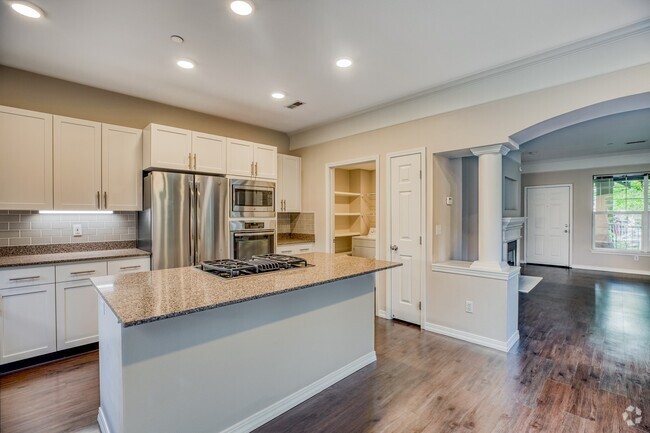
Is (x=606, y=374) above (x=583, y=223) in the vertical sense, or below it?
below

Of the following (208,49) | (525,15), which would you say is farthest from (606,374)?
(208,49)

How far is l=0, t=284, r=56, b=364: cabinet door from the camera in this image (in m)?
2.61

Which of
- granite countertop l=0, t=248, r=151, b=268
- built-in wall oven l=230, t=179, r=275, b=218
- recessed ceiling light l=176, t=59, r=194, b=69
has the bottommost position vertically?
granite countertop l=0, t=248, r=151, b=268

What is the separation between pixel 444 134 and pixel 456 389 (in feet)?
8.25

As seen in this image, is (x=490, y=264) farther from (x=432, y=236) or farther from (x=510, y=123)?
(x=510, y=123)

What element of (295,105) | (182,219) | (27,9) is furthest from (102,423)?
(295,105)

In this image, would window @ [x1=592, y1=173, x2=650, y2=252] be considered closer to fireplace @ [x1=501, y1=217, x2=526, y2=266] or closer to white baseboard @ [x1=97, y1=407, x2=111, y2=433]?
fireplace @ [x1=501, y1=217, x2=526, y2=266]

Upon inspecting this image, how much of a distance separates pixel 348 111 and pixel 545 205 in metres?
6.56

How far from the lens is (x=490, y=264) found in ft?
10.6

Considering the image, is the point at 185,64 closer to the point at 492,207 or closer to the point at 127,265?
the point at 127,265

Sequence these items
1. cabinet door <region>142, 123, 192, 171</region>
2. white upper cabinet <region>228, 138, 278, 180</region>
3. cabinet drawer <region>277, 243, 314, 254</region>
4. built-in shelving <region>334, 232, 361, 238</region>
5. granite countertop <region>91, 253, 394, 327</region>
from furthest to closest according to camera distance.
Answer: built-in shelving <region>334, 232, 361, 238</region> → cabinet drawer <region>277, 243, 314, 254</region> → white upper cabinet <region>228, 138, 278, 180</region> → cabinet door <region>142, 123, 192, 171</region> → granite countertop <region>91, 253, 394, 327</region>

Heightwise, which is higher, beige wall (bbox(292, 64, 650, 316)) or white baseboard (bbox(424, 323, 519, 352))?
beige wall (bbox(292, 64, 650, 316))

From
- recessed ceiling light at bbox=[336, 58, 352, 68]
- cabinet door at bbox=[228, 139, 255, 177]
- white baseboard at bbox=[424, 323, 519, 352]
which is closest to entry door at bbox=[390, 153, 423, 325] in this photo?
white baseboard at bbox=[424, 323, 519, 352]

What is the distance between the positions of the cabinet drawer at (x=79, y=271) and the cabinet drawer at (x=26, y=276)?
0.06 meters
